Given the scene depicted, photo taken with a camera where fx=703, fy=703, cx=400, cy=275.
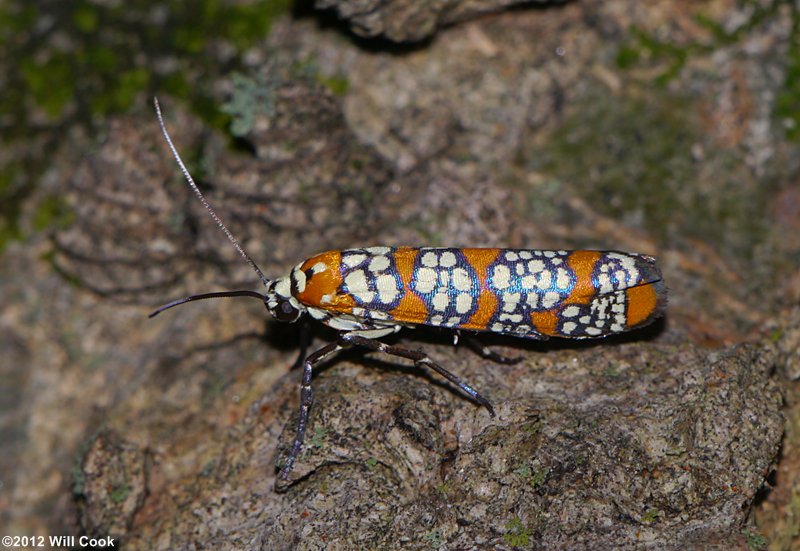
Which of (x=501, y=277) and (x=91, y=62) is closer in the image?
(x=501, y=277)

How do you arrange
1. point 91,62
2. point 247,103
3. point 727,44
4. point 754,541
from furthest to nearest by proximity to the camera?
1. point 91,62
2. point 727,44
3. point 247,103
4. point 754,541

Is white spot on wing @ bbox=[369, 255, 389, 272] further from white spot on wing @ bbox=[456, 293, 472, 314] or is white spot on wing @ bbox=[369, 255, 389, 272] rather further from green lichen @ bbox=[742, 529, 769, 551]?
green lichen @ bbox=[742, 529, 769, 551]

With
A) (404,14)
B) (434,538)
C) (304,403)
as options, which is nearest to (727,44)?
(404,14)

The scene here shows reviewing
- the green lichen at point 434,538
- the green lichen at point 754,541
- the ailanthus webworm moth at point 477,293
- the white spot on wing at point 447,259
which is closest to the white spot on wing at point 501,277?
the ailanthus webworm moth at point 477,293

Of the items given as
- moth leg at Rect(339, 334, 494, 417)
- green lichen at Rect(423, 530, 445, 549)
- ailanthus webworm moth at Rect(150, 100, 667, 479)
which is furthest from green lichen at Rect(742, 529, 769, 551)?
green lichen at Rect(423, 530, 445, 549)

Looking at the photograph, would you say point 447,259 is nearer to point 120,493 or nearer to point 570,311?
point 570,311

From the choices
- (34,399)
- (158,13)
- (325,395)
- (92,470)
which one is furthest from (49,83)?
(325,395)

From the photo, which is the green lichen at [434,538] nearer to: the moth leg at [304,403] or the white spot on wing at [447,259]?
the moth leg at [304,403]
